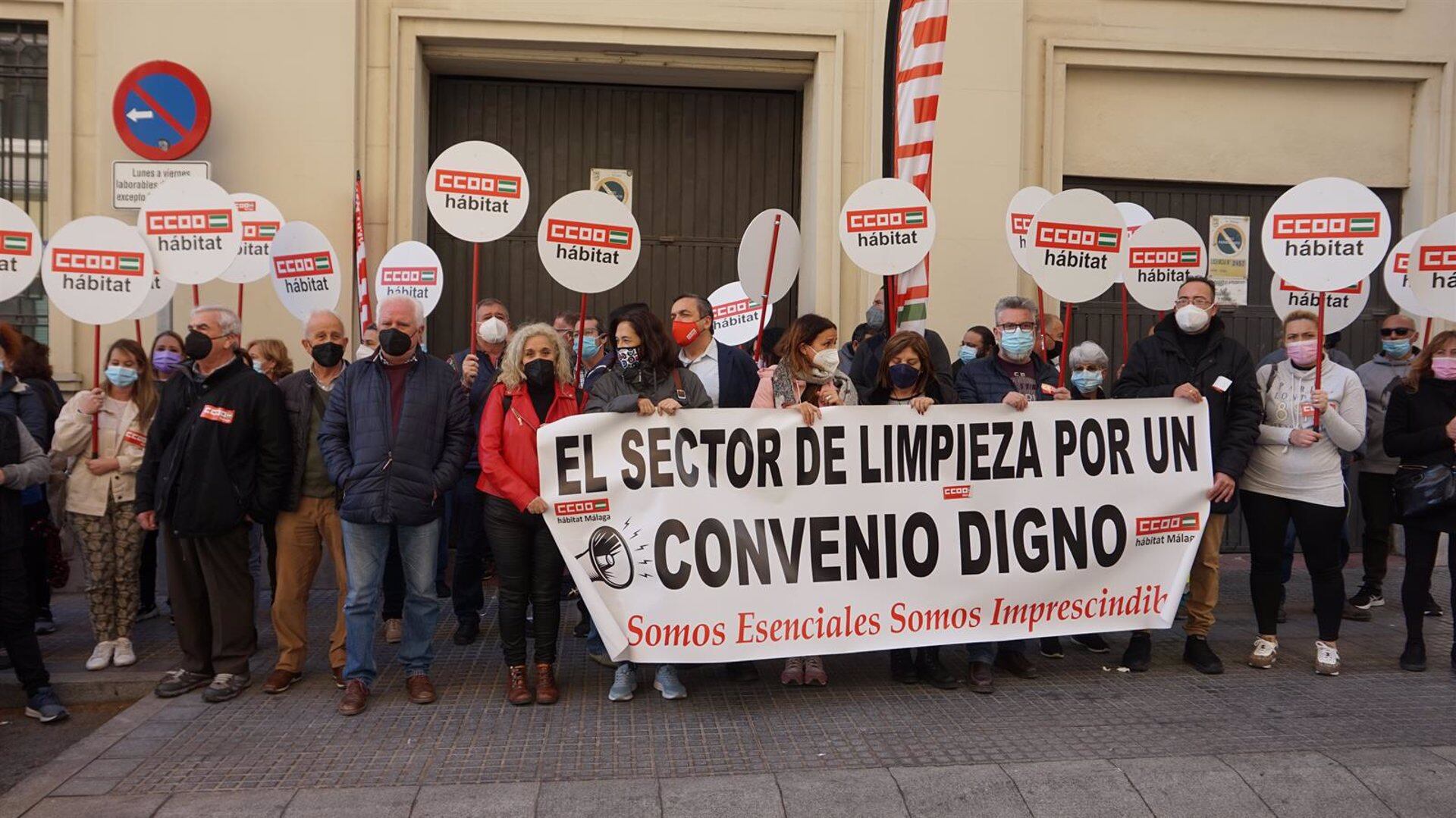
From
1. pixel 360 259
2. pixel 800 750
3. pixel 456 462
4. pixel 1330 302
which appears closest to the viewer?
pixel 800 750

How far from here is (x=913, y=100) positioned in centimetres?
661

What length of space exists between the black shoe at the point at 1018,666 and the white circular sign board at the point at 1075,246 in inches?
79.6

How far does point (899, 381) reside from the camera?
18.6ft

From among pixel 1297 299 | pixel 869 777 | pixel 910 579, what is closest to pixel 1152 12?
pixel 1297 299

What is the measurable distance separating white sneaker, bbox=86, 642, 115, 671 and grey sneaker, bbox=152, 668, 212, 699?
1.85ft

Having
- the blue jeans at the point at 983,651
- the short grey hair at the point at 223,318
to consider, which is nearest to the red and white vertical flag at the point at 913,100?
the blue jeans at the point at 983,651

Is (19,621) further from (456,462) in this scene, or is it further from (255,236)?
(255,236)

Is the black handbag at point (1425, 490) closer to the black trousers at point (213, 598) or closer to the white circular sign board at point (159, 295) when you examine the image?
the black trousers at point (213, 598)

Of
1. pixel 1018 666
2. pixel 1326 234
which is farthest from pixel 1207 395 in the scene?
pixel 1018 666

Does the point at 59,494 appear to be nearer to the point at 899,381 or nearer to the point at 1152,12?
the point at 899,381

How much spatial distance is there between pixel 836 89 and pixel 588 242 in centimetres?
387

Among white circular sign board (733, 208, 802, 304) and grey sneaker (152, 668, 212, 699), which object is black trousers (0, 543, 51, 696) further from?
white circular sign board (733, 208, 802, 304)

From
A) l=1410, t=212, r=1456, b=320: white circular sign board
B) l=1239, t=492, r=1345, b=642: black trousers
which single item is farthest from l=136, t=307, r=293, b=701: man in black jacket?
l=1410, t=212, r=1456, b=320: white circular sign board

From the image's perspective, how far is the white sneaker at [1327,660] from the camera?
599 cm
